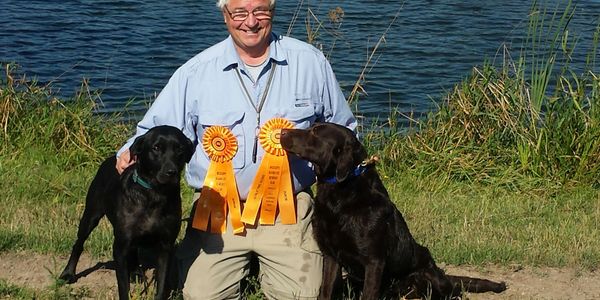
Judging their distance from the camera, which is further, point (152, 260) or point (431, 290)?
point (152, 260)

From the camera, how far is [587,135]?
917 cm

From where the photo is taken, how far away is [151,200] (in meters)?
5.64

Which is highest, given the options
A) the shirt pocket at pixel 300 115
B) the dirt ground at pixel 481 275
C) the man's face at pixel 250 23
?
the man's face at pixel 250 23

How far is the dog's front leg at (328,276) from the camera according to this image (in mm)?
5992

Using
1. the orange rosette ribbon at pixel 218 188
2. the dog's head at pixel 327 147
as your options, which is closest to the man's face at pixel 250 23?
the orange rosette ribbon at pixel 218 188

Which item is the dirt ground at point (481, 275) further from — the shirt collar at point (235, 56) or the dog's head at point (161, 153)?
the shirt collar at point (235, 56)

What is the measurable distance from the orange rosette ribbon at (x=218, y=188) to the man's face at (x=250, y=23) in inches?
20.3

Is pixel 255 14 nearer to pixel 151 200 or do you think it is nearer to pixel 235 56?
pixel 235 56

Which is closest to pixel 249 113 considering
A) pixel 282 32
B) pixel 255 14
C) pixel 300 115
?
pixel 300 115

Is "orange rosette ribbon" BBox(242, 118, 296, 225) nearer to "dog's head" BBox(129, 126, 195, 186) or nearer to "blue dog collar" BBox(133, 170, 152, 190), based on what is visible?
"dog's head" BBox(129, 126, 195, 186)

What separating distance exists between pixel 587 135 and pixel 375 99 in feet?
13.5

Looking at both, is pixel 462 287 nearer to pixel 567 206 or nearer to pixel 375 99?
pixel 567 206

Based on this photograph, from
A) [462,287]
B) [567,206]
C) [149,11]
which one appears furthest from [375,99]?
[462,287]

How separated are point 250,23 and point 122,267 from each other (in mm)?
Answer: 1539
